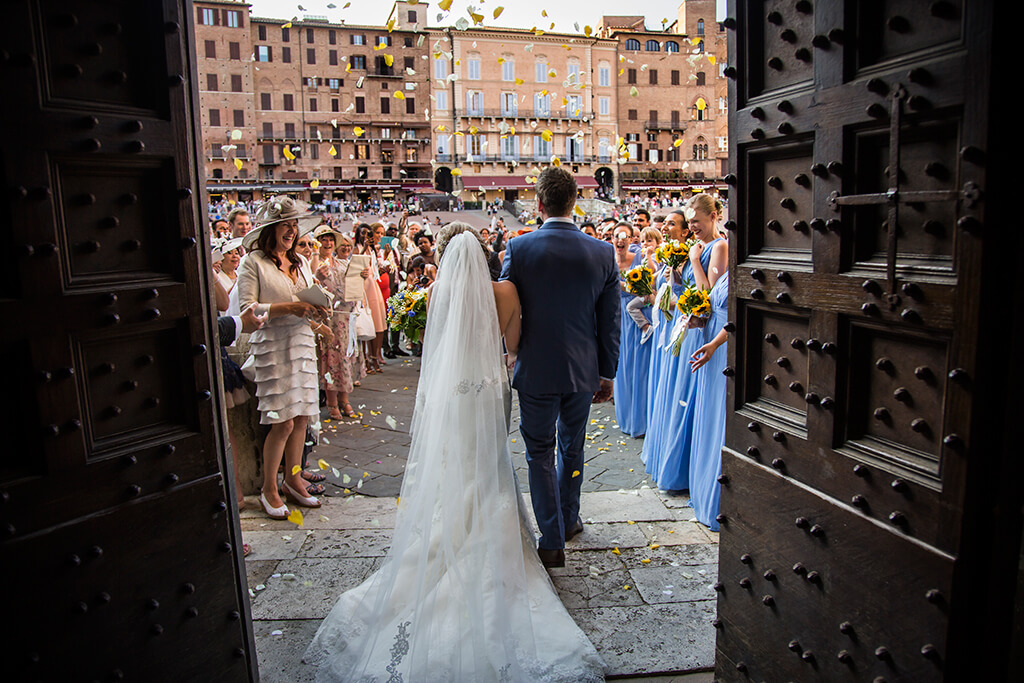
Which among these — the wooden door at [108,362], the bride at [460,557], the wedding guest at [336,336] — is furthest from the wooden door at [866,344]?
the wedding guest at [336,336]

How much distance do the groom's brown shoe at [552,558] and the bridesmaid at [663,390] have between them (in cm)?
119

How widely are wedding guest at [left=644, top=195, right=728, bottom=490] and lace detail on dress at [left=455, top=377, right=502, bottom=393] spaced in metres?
1.58

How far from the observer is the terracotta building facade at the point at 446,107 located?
43500mm

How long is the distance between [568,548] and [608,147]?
4800 cm

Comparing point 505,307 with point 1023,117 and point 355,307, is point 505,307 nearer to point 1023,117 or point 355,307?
point 1023,117

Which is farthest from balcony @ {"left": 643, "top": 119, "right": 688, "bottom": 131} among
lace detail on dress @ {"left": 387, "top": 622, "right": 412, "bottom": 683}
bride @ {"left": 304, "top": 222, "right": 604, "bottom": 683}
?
lace detail on dress @ {"left": 387, "top": 622, "right": 412, "bottom": 683}

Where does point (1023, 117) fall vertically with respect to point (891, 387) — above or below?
above

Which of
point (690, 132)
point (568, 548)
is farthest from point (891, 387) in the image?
point (690, 132)

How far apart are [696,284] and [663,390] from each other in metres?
0.73

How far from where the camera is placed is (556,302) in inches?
125

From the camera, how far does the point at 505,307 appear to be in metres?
3.15

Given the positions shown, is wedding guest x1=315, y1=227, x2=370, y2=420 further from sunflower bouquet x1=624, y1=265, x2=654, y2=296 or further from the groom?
the groom

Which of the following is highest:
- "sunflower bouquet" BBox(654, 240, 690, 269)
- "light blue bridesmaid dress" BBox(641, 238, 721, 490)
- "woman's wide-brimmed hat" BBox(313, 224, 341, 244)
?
"woman's wide-brimmed hat" BBox(313, 224, 341, 244)

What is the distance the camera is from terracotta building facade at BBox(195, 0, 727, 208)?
43.5 metres
